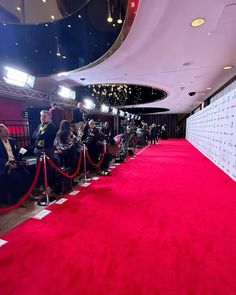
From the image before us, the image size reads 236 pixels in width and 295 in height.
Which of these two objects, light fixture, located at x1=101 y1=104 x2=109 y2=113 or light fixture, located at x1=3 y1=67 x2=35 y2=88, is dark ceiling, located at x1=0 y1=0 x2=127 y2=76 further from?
light fixture, located at x1=101 y1=104 x2=109 y2=113

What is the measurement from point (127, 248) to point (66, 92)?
679cm

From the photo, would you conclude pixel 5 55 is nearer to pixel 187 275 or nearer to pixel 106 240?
pixel 106 240

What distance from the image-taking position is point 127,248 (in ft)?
5.90

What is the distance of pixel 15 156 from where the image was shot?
311cm

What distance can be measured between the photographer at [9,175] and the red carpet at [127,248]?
719 mm

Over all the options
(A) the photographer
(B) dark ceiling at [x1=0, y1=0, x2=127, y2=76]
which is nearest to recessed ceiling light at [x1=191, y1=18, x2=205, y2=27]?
(B) dark ceiling at [x1=0, y1=0, x2=127, y2=76]

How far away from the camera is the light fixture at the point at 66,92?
691 cm

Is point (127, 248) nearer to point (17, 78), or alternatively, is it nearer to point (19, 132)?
point (17, 78)

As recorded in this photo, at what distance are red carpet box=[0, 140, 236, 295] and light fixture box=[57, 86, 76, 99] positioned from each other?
5.07 metres

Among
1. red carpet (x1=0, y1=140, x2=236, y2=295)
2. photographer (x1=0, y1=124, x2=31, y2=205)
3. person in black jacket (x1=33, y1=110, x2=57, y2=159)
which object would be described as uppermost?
person in black jacket (x1=33, y1=110, x2=57, y2=159)

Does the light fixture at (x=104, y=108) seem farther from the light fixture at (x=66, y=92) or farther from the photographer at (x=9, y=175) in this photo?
the photographer at (x=9, y=175)

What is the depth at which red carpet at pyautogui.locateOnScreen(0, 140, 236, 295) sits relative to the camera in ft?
4.50

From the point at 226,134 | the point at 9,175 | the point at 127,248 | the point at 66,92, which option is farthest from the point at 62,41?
the point at 226,134

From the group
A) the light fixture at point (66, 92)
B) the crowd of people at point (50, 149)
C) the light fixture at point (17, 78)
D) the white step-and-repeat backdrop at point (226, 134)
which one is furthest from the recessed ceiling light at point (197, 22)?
the light fixture at point (66, 92)
